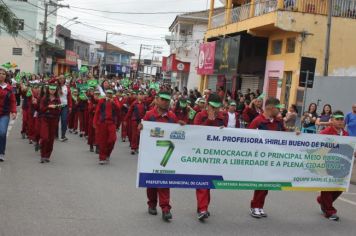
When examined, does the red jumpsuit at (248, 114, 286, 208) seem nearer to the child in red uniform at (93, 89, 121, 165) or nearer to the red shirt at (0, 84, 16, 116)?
the child in red uniform at (93, 89, 121, 165)

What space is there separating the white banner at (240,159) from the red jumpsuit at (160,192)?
0.13 meters

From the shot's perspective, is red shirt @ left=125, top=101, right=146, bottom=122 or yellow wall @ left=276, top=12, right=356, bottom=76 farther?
yellow wall @ left=276, top=12, right=356, bottom=76

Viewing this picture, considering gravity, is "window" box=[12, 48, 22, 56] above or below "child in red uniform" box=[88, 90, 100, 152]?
above

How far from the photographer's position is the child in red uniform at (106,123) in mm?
12344

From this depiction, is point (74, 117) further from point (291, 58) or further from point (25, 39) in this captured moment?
point (25, 39)

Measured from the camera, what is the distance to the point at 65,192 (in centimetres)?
860

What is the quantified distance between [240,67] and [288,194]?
17.7 meters

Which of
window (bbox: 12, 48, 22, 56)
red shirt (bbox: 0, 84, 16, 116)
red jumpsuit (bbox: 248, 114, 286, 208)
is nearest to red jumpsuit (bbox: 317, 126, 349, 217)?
red jumpsuit (bbox: 248, 114, 286, 208)

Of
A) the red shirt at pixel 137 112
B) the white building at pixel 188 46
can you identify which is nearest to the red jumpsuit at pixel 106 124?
the red shirt at pixel 137 112

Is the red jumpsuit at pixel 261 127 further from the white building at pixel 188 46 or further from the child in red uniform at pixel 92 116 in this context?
the white building at pixel 188 46

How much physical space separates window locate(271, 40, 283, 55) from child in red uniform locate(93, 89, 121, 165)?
45.4ft

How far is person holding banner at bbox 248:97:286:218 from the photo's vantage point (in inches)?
307

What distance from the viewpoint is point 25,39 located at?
2275 inches

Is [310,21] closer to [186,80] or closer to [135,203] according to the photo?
[135,203]
